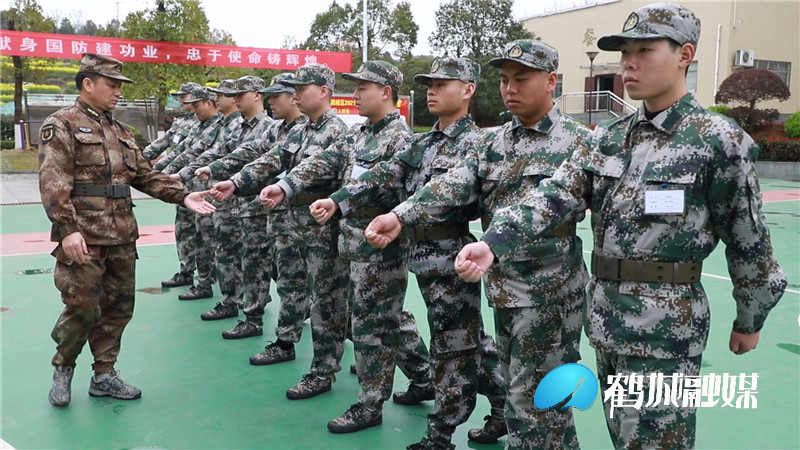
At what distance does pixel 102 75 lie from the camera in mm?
3678

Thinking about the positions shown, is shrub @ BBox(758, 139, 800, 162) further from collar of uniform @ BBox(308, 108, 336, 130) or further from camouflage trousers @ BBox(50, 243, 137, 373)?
camouflage trousers @ BBox(50, 243, 137, 373)

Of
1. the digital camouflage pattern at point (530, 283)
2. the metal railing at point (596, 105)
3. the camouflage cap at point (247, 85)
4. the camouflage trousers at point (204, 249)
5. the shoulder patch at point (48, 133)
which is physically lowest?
the camouflage trousers at point (204, 249)

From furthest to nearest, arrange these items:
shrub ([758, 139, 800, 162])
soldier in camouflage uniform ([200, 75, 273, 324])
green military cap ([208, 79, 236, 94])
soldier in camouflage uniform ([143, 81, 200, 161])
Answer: shrub ([758, 139, 800, 162])
soldier in camouflage uniform ([143, 81, 200, 161])
green military cap ([208, 79, 236, 94])
soldier in camouflage uniform ([200, 75, 273, 324])

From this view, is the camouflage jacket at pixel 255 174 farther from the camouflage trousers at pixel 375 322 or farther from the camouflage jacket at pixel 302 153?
the camouflage trousers at pixel 375 322

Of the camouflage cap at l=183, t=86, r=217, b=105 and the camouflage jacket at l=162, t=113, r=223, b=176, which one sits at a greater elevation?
the camouflage cap at l=183, t=86, r=217, b=105

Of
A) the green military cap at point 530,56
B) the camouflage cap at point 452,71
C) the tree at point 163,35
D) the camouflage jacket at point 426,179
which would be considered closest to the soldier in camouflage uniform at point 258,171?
the camouflage jacket at point 426,179

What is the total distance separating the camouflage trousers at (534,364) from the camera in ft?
8.48

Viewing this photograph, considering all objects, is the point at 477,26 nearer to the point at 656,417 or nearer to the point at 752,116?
the point at 752,116

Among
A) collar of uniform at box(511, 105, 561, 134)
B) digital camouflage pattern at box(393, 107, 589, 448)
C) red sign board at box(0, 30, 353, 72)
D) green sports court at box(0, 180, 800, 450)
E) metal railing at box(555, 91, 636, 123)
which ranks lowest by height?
green sports court at box(0, 180, 800, 450)

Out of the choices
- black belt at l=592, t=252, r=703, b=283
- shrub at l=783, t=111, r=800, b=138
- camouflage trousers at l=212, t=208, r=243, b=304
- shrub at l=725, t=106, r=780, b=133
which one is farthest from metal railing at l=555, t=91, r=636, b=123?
black belt at l=592, t=252, r=703, b=283

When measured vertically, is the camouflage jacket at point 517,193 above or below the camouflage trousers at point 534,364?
above

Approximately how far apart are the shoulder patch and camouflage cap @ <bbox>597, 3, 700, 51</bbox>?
2826 mm

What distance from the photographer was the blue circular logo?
2.54 meters

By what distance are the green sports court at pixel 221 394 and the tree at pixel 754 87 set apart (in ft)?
51.7
